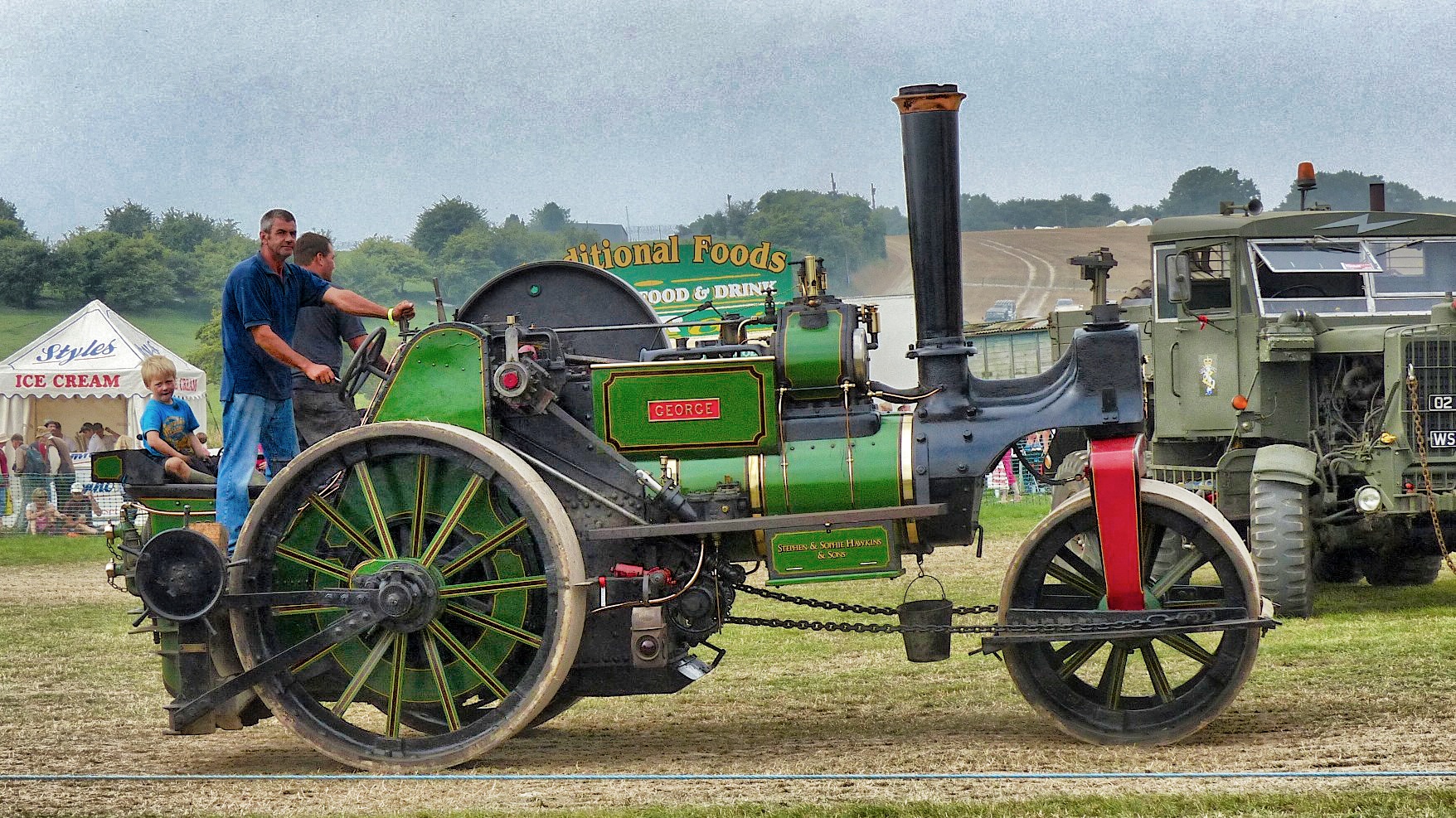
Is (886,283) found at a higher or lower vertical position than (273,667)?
higher

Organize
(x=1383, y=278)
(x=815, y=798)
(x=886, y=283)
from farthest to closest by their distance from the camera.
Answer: (x=886, y=283) → (x=1383, y=278) → (x=815, y=798)

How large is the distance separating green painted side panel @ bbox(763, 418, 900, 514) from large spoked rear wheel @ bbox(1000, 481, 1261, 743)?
56cm

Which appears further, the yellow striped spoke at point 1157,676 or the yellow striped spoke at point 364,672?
the yellow striped spoke at point 364,672

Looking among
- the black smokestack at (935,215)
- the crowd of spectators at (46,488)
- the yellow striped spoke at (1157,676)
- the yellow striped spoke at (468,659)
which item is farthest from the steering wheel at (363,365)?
the crowd of spectators at (46,488)

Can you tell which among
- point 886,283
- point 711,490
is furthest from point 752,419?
point 886,283

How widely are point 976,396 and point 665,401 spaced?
3.82ft

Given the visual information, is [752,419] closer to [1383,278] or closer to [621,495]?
[621,495]

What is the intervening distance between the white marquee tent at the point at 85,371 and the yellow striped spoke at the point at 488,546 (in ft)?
52.4

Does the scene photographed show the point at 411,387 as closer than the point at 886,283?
Yes

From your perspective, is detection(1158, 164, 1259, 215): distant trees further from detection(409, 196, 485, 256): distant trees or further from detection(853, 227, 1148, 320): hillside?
detection(409, 196, 485, 256): distant trees

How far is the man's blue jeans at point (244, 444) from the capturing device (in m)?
6.31

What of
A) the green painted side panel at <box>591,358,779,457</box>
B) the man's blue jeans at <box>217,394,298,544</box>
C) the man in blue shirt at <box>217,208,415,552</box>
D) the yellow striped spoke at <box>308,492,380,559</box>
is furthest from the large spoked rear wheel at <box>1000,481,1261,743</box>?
the man's blue jeans at <box>217,394,298,544</box>

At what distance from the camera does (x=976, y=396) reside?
6.07 m

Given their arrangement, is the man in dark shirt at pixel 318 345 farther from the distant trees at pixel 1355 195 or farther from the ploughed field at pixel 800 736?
the distant trees at pixel 1355 195
